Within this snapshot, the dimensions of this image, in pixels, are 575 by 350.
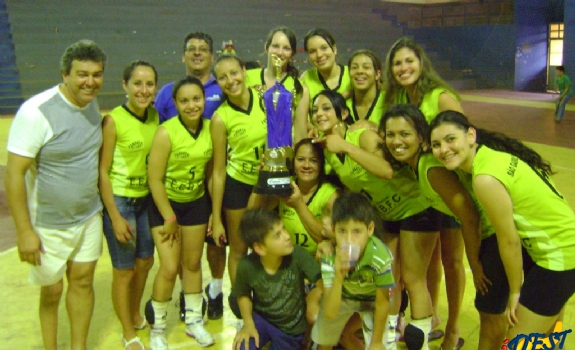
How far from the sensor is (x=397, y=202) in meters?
3.16

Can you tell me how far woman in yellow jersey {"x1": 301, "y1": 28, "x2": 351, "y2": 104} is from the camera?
362 centimetres

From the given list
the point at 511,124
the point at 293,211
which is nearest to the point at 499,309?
the point at 293,211

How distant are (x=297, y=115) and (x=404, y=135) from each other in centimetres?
97

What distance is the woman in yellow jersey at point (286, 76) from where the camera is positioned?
3615mm

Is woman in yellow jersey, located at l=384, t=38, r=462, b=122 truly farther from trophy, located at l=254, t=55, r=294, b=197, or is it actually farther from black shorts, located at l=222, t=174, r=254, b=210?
black shorts, located at l=222, t=174, r=254, b=210

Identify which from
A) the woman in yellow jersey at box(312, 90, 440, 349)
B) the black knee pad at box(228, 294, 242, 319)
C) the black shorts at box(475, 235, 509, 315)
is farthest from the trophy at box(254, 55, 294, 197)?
the black shorts at box(475, 235, 509, 315)

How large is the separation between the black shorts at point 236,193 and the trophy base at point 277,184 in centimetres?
50

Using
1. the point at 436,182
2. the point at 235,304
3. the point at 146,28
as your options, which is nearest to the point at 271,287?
the point at 235,304

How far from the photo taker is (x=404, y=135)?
2854 mm

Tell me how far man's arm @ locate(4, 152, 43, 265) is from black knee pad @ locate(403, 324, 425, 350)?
2095mm

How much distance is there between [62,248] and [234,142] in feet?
3.91

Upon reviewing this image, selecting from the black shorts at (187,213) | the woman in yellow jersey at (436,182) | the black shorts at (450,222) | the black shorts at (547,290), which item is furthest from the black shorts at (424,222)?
the black shorts at (187,213)

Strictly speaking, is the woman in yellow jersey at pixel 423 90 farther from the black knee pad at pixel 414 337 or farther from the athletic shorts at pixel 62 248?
the athletic shorts at pixel 62 248

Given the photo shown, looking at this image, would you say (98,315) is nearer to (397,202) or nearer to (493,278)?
(397,202)
